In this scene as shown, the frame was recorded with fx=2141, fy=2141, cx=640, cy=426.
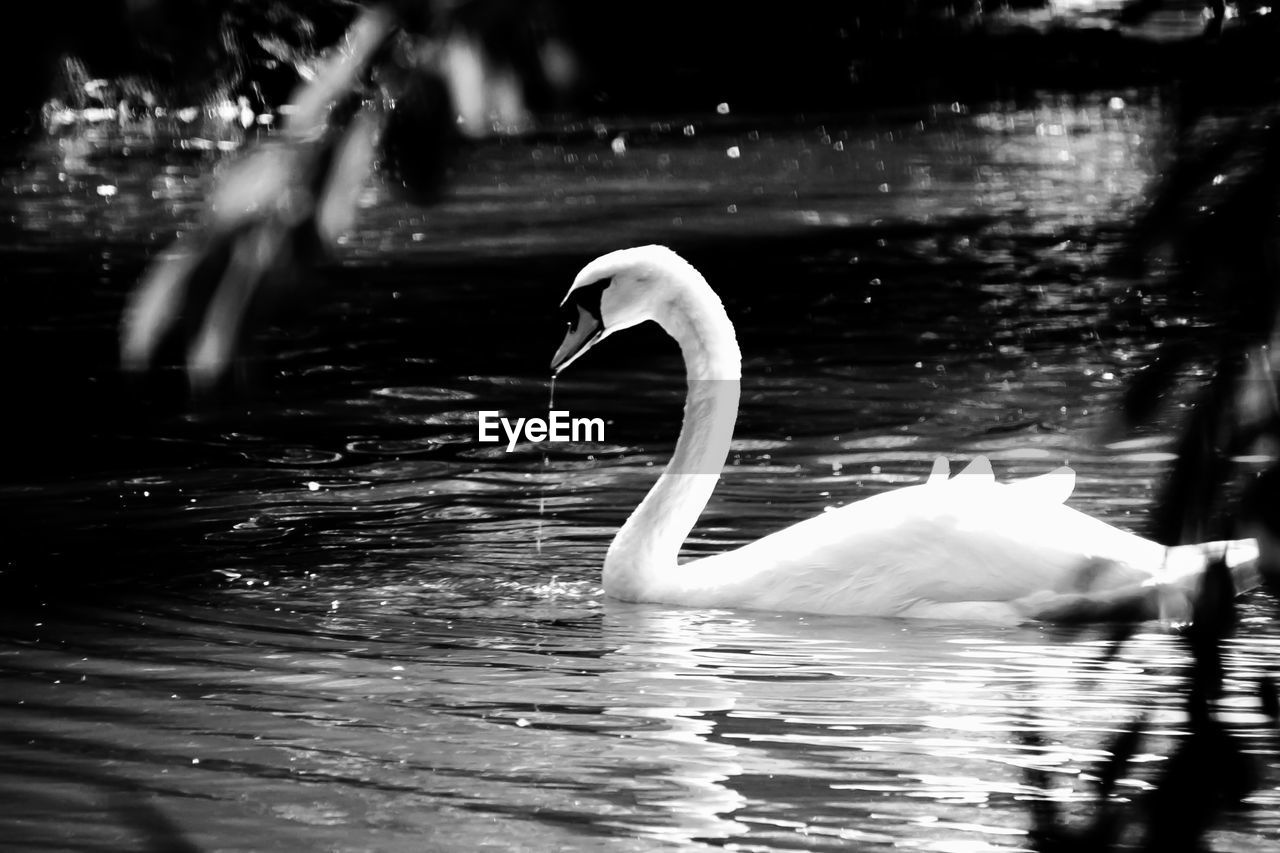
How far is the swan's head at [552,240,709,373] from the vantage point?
739 centimetres

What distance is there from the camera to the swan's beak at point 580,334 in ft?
24.1

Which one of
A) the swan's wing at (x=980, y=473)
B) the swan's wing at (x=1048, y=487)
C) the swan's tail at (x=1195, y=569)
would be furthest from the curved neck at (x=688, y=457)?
the swan's tail at (x=1195, y=569)

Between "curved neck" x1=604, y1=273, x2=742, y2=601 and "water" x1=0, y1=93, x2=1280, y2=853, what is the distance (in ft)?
0.54

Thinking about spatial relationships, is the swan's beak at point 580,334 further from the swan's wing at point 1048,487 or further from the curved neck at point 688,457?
the swan's wing at point 1048,487

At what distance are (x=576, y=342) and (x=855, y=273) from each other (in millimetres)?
7944

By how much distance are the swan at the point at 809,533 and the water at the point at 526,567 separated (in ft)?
0.40

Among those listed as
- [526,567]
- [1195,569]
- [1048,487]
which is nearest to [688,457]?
[526,567]

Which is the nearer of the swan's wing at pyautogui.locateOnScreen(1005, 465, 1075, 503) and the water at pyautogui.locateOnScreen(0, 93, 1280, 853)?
the water at pyautogui.locateOnScreen(0, 93, 1280, 853)

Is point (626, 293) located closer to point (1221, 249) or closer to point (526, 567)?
point (526, 567)

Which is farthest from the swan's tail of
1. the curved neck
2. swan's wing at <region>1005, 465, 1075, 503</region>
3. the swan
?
the curved neck

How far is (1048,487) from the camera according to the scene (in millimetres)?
6840

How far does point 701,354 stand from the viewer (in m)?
7.55

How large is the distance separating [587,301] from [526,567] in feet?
3.16

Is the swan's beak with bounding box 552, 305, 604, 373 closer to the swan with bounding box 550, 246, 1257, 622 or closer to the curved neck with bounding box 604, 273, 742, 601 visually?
the swan with bounding box 550, 246, 1257, 622
